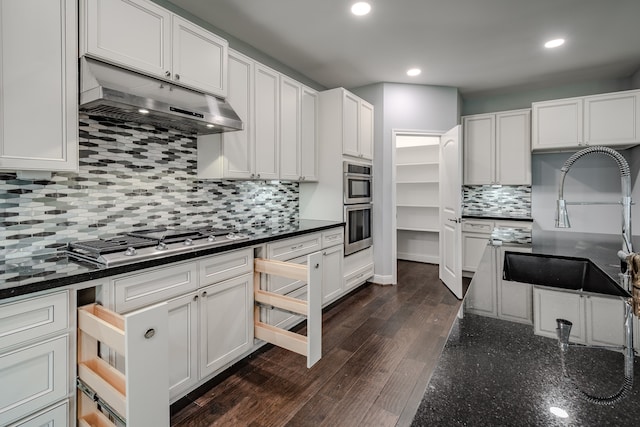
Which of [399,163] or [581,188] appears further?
[399,163]

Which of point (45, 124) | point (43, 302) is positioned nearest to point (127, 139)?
point (45, 124)

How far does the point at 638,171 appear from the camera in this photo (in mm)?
3764

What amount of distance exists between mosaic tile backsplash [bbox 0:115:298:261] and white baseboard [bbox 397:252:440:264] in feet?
12.2

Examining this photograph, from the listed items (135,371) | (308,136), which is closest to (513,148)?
(308,136)

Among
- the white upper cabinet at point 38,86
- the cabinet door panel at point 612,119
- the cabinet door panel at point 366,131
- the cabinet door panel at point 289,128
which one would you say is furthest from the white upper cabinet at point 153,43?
the cabinet door panel at point 612,119

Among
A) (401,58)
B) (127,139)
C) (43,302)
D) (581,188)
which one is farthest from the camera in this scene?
(581,188)

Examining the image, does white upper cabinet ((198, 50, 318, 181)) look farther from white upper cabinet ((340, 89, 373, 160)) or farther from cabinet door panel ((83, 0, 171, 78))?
cabinet door panel ((83, 0, 171, 78))

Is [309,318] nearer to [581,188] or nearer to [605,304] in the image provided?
[605,304]

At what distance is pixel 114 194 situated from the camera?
2053 millimetres

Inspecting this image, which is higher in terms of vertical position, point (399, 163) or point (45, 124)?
point (399, 163)

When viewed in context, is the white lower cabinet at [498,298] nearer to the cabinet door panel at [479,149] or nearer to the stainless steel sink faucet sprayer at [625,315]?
the stainless steel sink faucet sprayer at [625,315]

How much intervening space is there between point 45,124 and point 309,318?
166 centimetres

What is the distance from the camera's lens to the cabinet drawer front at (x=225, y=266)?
1.94 m

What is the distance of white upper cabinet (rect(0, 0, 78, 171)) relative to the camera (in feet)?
4.58
